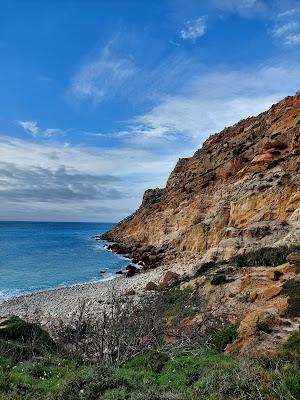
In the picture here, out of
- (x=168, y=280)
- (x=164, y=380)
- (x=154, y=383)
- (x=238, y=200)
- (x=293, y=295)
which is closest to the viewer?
(x=154, y=383)

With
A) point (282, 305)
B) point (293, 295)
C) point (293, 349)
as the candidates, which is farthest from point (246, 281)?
point (293, 349)

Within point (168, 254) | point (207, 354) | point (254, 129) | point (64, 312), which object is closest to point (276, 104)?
point (254, 129)

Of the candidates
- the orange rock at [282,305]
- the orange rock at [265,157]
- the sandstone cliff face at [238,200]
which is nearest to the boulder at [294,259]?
the orange rock at [282,305]

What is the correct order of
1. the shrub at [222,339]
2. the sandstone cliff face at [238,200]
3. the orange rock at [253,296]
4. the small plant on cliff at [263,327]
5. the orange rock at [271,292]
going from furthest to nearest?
1. the sandstone cliff face at [238,200]
2. the orange rock at [253,296]
3. the orange rock at [271,292]
4. the small plant on cliff at [263,327]
5. the shrub at [222,339]

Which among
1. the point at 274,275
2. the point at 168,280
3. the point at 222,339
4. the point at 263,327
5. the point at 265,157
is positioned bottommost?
the point at 168,280

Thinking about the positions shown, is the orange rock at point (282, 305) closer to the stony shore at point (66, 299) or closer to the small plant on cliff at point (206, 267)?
the stony shore at point (66, 299)

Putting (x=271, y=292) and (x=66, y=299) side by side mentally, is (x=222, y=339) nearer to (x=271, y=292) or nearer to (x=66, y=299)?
(x=271, y=292)

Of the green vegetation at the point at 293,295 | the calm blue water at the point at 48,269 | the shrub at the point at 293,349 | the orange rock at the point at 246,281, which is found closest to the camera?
the shrub at the point at 293,349

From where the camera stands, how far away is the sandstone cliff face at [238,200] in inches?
1256

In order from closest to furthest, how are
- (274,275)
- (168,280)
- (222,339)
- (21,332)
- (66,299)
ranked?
(222,339)
(21,332)
(274,275)
(168,280)
(66,299)

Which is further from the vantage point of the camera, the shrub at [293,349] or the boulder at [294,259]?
the boulder at [294,259]

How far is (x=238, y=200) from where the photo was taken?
43.0 meters

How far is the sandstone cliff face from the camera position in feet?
105

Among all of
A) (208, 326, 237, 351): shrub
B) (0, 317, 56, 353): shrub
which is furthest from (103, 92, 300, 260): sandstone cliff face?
(0, 317, 56, 353): shrub
